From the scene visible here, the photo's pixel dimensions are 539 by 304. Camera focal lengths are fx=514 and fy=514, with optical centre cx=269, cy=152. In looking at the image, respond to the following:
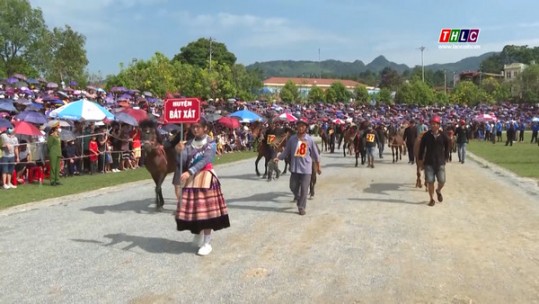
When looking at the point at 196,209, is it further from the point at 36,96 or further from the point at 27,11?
the point at 27,11

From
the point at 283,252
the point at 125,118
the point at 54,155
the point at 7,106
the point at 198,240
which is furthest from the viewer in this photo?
the point at 7,106

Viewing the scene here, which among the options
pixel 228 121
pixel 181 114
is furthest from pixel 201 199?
pixel 228 121

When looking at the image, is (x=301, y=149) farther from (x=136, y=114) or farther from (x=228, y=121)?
(x=228, y=121)

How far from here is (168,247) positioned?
7348mm

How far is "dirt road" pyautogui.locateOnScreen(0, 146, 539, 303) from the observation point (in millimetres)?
5512

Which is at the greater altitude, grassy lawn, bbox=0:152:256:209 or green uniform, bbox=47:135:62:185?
green uniform, bbox=47:135:62:185

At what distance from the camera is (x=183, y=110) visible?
790 cm

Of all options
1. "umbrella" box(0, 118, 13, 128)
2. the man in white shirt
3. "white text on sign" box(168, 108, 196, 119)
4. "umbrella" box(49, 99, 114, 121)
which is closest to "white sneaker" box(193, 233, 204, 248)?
"white text on sign" box(168, 108, 196, 119)

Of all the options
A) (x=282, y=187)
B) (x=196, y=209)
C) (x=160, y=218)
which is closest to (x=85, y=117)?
(x=282, y=187)

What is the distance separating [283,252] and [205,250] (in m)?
1.07

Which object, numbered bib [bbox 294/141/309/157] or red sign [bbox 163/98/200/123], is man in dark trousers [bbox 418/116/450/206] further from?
red sign [bbox 163/98/200/123]

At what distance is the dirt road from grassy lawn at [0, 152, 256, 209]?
1.01 m

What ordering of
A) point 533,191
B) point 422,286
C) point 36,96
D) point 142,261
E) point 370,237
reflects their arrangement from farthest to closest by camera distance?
point 36,96 < point 533,191 < point 370,237 < point 142,261 < point 422,286

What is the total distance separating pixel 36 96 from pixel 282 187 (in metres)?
16.9
